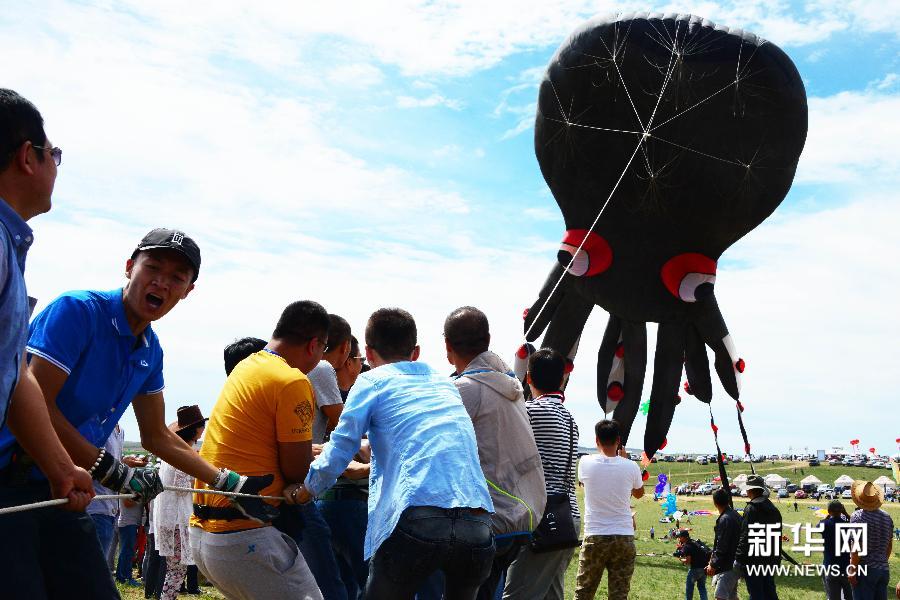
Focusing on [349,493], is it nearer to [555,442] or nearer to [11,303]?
[555,442]

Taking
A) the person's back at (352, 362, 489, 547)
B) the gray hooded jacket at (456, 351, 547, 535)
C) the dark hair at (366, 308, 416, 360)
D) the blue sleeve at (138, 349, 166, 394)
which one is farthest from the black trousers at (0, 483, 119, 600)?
the gray hooded jacket at (456, 351, 547, 535)

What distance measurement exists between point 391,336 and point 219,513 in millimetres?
914

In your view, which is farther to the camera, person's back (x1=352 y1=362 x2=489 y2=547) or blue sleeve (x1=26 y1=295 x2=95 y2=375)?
person's back (x1=352 y1=362 x2=489 y2=547)

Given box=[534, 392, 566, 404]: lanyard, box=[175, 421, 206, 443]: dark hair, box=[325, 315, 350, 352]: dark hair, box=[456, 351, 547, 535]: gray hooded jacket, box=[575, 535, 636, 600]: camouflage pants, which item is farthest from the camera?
box=[175, 421, 206, 443]: dark hair

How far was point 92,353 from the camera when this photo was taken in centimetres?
259

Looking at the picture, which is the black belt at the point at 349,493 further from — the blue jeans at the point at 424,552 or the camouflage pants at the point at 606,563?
the camouflage pants at the point at 606,563

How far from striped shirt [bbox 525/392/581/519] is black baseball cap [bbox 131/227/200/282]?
88.7 inches

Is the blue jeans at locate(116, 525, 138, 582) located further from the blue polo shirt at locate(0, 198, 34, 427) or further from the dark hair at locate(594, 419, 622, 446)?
the blue polo shirt at locate(0, 198, 34, 427)

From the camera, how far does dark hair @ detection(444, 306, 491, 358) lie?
146 inches

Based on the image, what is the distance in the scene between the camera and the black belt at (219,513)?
288cm

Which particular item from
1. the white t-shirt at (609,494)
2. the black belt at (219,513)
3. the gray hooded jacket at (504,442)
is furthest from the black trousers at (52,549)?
the white t-shirt at (609,494)

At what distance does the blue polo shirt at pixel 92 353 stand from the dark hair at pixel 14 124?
658 millimetres

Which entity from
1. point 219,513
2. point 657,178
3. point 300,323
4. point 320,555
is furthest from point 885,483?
point 219,513

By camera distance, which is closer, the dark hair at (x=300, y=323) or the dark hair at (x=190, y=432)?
the dark hair at (x=300, y=323)
